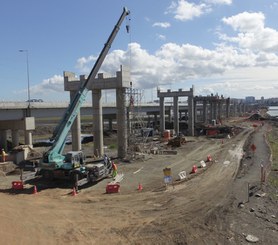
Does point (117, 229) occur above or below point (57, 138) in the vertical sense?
below

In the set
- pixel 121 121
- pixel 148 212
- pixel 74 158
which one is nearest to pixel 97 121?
pixel 121 121

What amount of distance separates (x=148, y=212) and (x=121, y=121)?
75.4 feet

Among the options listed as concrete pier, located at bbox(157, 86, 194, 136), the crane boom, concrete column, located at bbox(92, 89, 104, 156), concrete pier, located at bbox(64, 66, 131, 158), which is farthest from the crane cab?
concrete pier, located at bbox(157, 86, 194, 136)

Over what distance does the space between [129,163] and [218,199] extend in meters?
17.6

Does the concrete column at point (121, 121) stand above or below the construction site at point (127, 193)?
above

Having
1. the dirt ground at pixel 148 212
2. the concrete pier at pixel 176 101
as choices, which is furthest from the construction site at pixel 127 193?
the concrete pier at pixel 176 101

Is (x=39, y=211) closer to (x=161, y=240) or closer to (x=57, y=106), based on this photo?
(x=161, y=240)

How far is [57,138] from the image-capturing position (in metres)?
27.7

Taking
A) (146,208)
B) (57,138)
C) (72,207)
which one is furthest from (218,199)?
(57,138)

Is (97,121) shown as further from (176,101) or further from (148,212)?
(176,101)

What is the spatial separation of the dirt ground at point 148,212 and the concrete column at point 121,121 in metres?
11.5

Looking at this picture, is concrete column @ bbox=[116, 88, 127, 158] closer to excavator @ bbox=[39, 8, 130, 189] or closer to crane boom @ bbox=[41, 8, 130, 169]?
crane boom @ bbox=[41, 8, 130, 169]

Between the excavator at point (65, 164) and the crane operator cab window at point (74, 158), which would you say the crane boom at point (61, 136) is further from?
the crane operator cab window at point (74, 158)

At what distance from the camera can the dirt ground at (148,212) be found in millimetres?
16875
